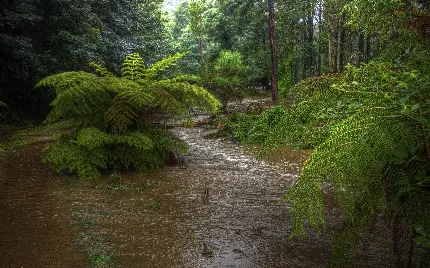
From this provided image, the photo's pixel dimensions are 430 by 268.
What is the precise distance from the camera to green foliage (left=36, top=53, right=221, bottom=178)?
6078mm

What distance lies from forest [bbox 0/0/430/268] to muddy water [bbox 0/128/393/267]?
6.7 inches

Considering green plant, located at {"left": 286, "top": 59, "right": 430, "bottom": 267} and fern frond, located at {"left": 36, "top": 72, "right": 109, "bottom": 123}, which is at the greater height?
fern frond, located at {"left": 36, "top": 72, "right": 109, "bottom": 123}

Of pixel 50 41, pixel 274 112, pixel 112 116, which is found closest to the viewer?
pixel 112 116

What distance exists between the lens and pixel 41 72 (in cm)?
1045

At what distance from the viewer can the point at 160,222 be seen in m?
4.48

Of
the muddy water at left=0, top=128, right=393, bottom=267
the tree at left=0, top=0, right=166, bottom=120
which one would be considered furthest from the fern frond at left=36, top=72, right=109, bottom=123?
the tree at left=0, top=0, right=166, bottom=120

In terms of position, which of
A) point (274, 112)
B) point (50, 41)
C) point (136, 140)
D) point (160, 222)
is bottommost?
point (160, 222)

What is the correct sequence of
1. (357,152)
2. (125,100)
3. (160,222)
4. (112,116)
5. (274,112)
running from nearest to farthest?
(357,152), (160,222), (112,116), (125,100), (274,112)

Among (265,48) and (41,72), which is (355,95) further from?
(265,48)

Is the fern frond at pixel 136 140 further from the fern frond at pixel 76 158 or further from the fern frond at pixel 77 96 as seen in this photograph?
the fern frond at pixel 77 96

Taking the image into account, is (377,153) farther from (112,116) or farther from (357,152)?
(112,116)

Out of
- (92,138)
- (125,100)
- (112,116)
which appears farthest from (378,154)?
(92,138)

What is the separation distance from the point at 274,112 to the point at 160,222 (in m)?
6.68

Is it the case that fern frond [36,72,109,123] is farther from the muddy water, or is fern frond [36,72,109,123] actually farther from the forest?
the muddy water
